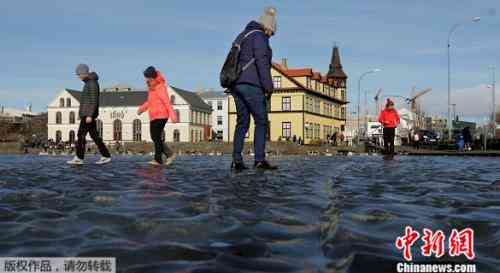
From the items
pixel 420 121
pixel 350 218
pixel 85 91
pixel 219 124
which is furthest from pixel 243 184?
pixel 219 124

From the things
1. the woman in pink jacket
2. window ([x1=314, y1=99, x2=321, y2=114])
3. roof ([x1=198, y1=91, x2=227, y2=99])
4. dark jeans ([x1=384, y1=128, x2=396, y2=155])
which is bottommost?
dark jeans ([x1=384, y1=128, x2=396, y2=155])

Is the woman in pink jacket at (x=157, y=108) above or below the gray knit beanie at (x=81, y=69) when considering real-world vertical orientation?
below

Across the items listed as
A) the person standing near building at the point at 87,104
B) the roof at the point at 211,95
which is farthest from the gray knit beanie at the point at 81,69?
the roof at the point at 211,95

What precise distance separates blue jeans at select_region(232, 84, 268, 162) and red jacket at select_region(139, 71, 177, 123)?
95.1 inches

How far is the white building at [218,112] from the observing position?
135488mm

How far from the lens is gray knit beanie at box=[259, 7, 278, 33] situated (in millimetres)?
7519

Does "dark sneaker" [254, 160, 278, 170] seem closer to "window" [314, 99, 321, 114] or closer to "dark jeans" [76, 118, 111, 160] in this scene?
"dark jeans" [76, 118, 111, 160]

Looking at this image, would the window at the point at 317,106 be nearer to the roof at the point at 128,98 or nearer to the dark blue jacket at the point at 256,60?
the roof at the point at 128,98

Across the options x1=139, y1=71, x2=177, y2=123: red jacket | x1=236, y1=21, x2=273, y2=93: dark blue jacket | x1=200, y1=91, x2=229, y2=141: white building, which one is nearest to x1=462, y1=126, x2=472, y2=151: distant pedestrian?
x1=139, y1=71, x2=177, y2=123: red jacket

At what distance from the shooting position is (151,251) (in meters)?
2.48

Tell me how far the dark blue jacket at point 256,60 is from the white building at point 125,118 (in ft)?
325

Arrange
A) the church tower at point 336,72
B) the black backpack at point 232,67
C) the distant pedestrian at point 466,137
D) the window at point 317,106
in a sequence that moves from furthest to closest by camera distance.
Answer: the church tower at point 336,72 → the window at point 317,106 → the distant pedestrian at point 466,137 → the black backpack at point 232,67

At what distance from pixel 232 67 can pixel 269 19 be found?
88 cm

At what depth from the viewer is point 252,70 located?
7445 millimetres
